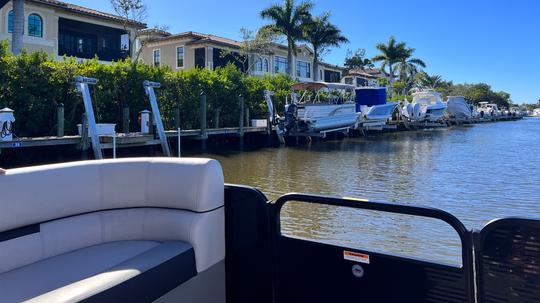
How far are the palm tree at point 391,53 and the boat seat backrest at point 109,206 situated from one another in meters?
47.7

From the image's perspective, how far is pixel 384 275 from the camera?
226cm

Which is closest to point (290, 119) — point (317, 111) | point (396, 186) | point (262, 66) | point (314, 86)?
point (317, 111)

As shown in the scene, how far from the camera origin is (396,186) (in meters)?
9.58

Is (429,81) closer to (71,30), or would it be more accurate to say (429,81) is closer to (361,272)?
(71,30)

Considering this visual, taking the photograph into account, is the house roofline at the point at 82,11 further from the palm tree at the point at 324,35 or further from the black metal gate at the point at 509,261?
the black metal gate at the point at 509,261

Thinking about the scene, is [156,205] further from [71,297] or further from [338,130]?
[338,130]

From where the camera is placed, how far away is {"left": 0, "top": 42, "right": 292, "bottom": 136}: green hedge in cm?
1272

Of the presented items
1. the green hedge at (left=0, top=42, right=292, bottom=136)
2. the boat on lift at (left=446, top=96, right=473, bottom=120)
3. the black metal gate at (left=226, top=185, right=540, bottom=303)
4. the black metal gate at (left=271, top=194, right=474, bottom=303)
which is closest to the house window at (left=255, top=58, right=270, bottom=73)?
the green hedge at (left=0, top=42, right=292, bottom=136)

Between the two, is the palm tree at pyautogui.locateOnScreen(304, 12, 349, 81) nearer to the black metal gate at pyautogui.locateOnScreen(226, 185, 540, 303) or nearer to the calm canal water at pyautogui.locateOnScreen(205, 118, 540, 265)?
the calm canal water at pyautogui.locateOnScreen(205, 118, 540, 265)

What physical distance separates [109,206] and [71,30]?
26.2 meters

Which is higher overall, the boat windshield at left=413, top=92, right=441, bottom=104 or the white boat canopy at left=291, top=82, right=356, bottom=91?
the boat windshield at left=413, top=92, right=441, bottom=104

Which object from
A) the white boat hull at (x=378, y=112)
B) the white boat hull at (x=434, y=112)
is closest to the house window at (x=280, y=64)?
the white boat hull at (x=434, y=112)

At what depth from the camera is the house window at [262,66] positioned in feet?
119

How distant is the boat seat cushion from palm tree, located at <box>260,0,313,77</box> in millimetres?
30878
